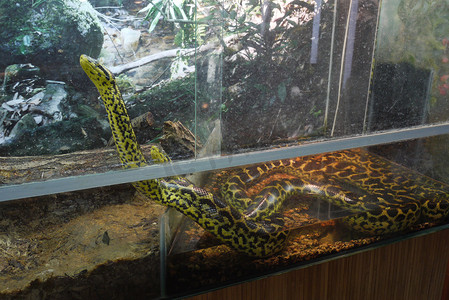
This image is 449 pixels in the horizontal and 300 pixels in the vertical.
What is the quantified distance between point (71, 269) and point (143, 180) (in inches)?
10.7

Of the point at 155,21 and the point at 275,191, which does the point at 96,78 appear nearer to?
the point at 155,21

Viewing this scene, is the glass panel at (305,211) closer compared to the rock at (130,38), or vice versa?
the rock at (130,38)

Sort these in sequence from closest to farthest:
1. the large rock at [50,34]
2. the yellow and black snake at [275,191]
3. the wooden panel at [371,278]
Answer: the large rock at [50,34]
the yellow and black snake at [275,191]
the wooden panel at [371,278]

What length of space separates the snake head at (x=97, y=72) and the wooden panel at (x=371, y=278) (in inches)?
25.4

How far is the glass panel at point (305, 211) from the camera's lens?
3.60 ft

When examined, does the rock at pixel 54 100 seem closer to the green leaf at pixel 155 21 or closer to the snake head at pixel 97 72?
the snake head at pixel 97 72

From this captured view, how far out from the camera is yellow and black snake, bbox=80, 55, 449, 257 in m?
0.95

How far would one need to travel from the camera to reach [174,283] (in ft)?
3.54

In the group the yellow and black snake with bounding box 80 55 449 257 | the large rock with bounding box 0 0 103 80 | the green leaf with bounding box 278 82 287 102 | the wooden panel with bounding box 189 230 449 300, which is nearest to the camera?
the large rock with bounding box 0 0 103 80

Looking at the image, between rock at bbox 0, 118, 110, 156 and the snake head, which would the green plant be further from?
rock at bbox 0, 118, 110, 156

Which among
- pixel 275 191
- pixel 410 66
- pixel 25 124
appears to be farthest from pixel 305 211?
pixel 25 124

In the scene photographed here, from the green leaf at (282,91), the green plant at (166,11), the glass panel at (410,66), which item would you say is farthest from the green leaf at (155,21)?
the glass panel at (410,66)

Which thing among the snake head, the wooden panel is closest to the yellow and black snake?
the snake head

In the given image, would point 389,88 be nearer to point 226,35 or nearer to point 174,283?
point 226,35
